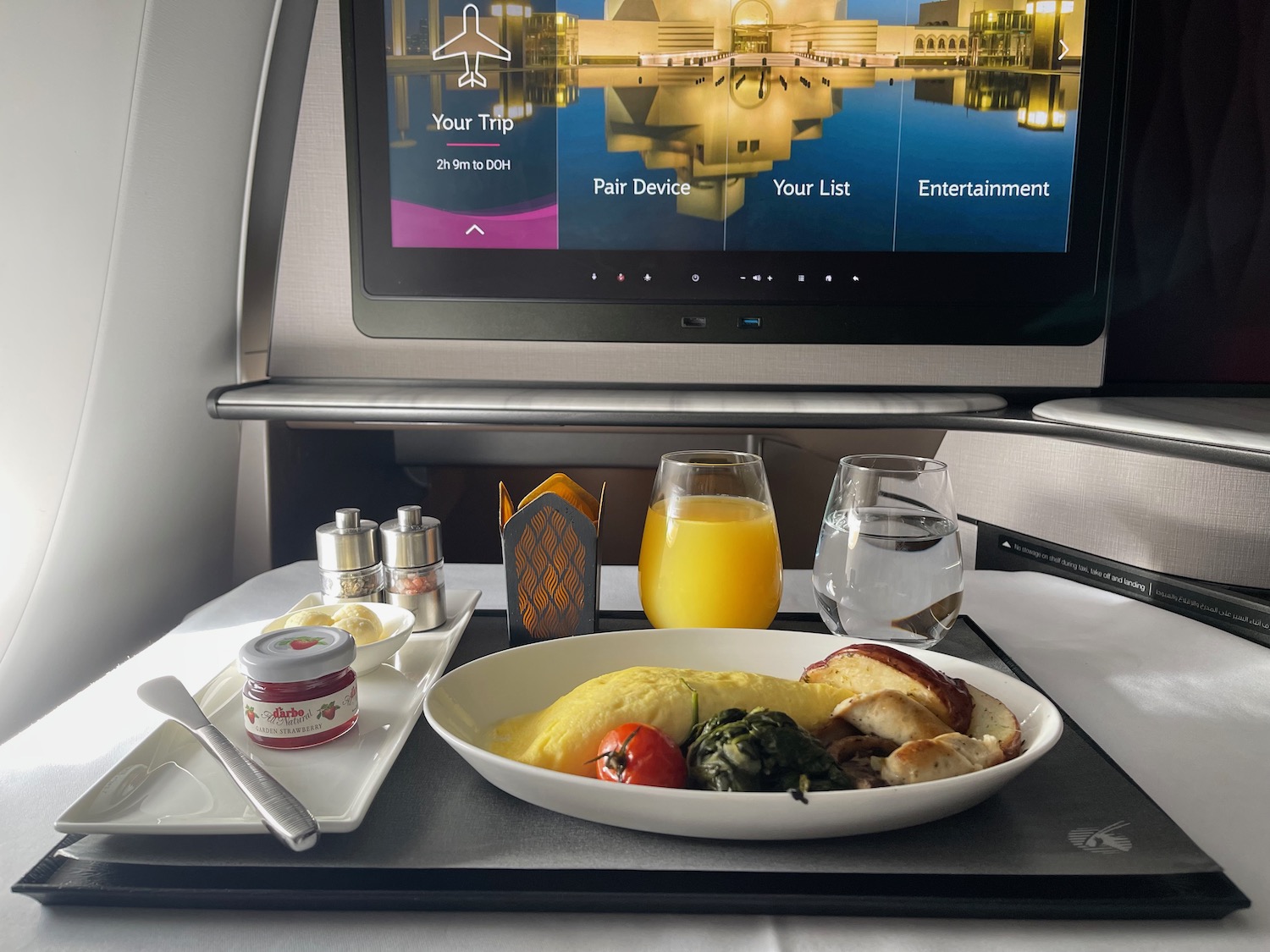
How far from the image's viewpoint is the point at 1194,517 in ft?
3.34

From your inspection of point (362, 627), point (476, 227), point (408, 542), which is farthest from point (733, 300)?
point (362, 627)

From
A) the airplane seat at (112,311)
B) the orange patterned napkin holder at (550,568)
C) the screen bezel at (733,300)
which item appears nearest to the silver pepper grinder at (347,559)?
the orange patterned napkin holder at (550,568)

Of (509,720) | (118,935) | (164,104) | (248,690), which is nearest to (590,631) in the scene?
(509,720)

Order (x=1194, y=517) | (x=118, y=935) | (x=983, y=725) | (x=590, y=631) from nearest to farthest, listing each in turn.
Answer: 1. (x=118, y=935)
2. (x=983, y=725)
3. (x=590, y=631)
4. (x=1194, y=517)

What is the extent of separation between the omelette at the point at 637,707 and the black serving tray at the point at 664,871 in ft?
0.16

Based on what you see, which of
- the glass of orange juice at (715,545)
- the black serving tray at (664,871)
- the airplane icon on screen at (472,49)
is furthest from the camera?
the airplane icon on screen at (472,49)

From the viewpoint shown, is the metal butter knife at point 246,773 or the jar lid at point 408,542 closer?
the metal butter knife at point 246,773

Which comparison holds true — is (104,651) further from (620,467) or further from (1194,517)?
(1194,517)

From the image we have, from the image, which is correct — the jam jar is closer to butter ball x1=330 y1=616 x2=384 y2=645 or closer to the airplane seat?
butter ball x1=330 y1=616 x2=384 y2=645

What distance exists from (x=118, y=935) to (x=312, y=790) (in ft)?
0.39

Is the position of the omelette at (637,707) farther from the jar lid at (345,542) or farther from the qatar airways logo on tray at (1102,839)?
the jar lid at (345,542)

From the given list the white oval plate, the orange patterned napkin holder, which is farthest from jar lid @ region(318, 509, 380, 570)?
the white oval plate

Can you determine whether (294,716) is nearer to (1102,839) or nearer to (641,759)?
(641,759)

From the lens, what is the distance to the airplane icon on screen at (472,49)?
1.17 m
